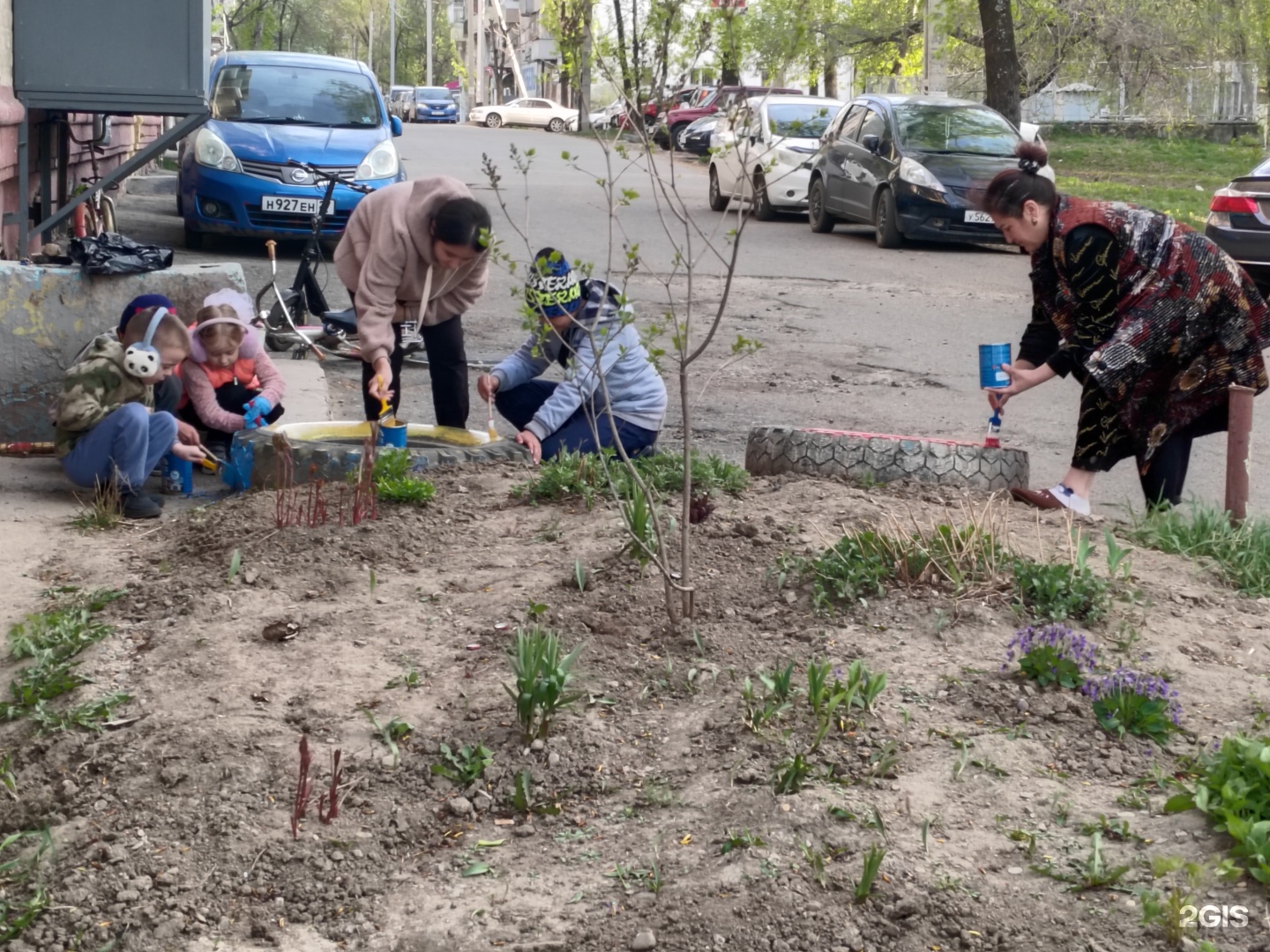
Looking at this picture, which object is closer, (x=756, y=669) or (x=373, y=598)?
(x=756, y=669)

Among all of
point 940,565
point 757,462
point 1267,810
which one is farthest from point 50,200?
point 1267,810

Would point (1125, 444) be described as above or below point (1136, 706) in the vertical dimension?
above

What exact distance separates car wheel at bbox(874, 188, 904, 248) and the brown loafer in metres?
11.1

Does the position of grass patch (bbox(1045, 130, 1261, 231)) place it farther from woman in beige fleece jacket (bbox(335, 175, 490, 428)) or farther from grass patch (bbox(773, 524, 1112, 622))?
grass patch (bbox(773, 524, 1112, 622))

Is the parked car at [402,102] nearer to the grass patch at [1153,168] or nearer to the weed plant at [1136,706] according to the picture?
the grass patch at [1153,168]

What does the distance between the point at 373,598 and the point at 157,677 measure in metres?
0.70

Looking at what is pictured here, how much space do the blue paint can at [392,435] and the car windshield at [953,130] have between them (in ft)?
37.7

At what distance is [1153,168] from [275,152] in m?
21.1

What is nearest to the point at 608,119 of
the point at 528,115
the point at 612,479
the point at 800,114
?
the point at 612,479

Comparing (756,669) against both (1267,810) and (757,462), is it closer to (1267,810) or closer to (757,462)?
(1267,810)

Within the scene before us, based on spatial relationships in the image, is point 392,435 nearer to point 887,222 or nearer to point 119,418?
point 119,418

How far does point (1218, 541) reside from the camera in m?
4.86

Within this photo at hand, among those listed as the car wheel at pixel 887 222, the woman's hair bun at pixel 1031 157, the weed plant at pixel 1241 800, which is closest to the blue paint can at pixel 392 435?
the woman's hair bun at pixel 1031 157

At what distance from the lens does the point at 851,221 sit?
1747cm
